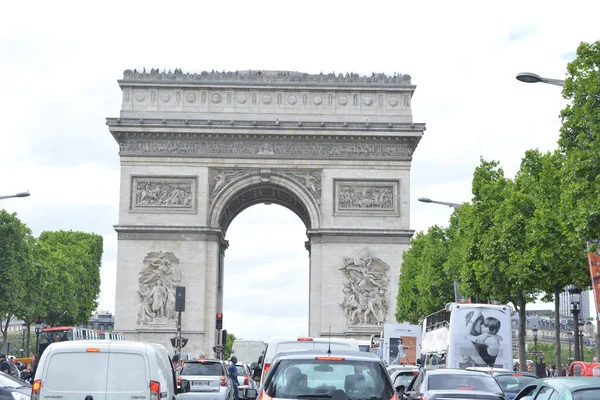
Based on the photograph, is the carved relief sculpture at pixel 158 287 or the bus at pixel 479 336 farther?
the carved relief sculpture at pixel 158 287

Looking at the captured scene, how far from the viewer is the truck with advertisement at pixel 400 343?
2080 inches

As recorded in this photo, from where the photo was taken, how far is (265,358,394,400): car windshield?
42.7ft

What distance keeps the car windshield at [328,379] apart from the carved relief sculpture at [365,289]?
4873 cm

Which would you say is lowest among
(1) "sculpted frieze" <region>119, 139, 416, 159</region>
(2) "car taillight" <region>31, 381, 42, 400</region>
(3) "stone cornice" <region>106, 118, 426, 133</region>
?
(2) "car taillight" <region>31, 381, 42, 400</region>

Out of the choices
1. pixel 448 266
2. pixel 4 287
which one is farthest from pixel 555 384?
pixel 4 287

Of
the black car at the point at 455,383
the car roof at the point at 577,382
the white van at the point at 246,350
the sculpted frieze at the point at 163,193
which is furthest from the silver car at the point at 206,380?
the white van at the point at 246,350

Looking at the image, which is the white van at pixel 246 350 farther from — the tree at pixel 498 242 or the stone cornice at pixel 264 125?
the tree at pixel 498 242

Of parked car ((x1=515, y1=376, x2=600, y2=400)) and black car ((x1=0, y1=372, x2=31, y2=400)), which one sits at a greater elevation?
parked car ((x1=515, y1=376, x2=600, y2=400))

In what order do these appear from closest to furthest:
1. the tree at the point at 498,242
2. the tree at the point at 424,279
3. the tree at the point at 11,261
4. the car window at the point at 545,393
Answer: the car window at the point at 545,393, the tree at the point at 498,242, the tree at the point at 424,279, the tree at the point at 11,261

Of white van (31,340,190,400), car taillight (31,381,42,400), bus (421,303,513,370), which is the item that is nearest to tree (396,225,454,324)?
bus (421,303,513,370)

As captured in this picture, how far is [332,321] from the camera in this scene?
6181 centimetres

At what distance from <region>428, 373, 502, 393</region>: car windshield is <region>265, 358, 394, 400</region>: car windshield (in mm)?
7613

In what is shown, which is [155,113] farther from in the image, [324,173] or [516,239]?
[516,239]

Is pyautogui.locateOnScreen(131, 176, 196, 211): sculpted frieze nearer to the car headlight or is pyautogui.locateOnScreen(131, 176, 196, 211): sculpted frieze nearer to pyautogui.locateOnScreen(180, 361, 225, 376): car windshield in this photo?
pyautogui.locateOnScreen(180, 361, 225, 376): car windshield
